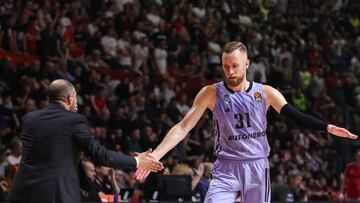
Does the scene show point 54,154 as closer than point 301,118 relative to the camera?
Yes

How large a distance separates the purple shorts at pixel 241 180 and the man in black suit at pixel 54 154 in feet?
4.02

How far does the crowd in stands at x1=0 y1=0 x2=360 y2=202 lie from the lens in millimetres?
15234

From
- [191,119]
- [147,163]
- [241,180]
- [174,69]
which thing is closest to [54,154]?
[147,163]

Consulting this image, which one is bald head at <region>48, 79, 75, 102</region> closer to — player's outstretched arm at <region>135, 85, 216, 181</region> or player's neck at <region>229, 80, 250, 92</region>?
player's outstretched arm at <region>135, 85, 216, 181</region>

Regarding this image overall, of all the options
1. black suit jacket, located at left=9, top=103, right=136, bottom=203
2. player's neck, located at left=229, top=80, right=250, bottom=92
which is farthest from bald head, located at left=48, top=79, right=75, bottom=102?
player's neck, located at left=229, top=80, right=250, bottom=92

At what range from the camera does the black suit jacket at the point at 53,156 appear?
6199mm

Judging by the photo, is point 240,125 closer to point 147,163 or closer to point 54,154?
point 147,163

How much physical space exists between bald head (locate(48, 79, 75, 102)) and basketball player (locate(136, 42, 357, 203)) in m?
1.25

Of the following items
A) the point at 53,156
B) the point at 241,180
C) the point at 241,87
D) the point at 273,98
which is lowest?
the point at 241,180

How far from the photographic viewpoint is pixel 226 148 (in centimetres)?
734

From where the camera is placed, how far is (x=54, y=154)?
624 centimetres

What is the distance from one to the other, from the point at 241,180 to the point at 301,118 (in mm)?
832

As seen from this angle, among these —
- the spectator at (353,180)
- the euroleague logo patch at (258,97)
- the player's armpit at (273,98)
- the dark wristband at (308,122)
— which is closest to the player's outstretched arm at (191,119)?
the euroleague logo patch at (258,97)

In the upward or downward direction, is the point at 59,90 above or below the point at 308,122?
above
